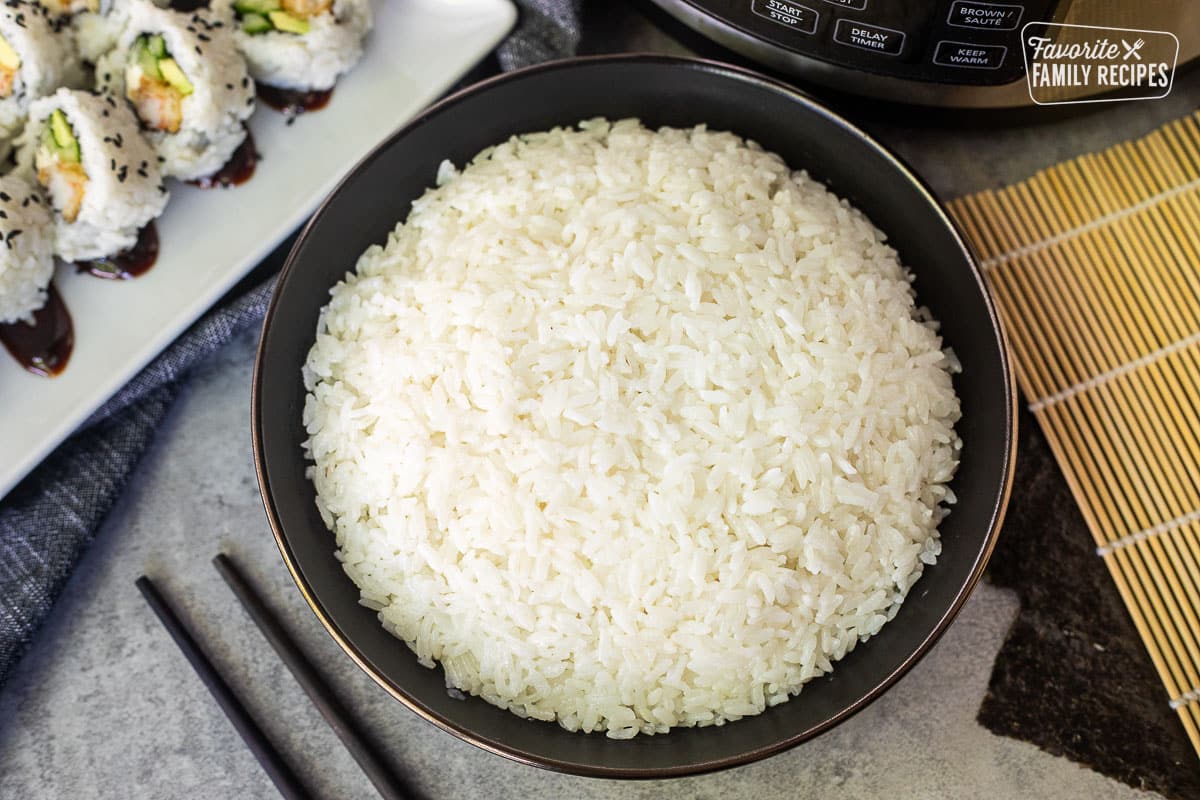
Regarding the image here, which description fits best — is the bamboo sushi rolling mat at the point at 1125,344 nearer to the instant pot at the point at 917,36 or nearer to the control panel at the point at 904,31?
the instant pot at the point at 917,36

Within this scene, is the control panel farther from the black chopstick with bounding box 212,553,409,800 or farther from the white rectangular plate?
the black chopstick with bounding box 212,553,409,800

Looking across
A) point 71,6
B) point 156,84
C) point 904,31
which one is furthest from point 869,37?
point 71,6

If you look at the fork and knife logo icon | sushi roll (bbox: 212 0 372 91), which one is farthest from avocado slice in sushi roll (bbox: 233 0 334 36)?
the fork and knife logo icon

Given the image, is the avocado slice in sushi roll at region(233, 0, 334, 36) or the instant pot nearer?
the instant pot

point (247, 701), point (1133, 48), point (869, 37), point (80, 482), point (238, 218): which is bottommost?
point (247, 701)

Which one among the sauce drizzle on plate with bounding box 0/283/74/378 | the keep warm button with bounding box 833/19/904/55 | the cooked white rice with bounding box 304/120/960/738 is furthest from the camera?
the sauce drizzle on plate with bounding box 0/283/74/378

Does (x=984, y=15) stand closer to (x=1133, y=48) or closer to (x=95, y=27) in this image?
(x=1133, y=48)

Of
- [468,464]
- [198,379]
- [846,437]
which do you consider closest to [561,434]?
[468,464]

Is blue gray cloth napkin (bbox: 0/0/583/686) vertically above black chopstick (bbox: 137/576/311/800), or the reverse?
blue gray cloth napkin (bbox: 0/0/583/686)
